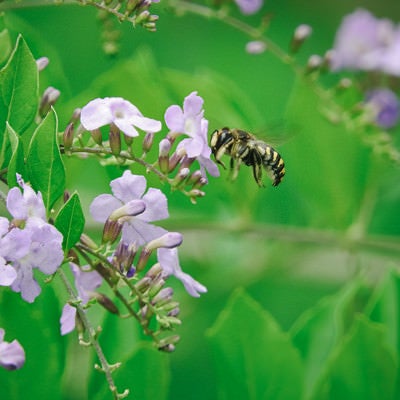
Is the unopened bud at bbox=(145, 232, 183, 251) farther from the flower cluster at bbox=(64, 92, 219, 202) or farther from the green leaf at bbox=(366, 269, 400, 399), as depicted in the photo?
the green leaf at bbox=(366, 269, 400, 399)

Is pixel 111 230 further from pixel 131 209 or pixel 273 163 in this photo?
pixel 273 163

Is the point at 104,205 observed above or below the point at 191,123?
below

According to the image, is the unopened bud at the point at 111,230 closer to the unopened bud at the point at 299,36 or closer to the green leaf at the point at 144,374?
the green leaf at the point at 144,374

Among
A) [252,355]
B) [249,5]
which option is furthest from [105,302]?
[249,5]

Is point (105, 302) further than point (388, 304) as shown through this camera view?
No

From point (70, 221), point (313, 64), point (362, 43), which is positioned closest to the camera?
point (70, 221)

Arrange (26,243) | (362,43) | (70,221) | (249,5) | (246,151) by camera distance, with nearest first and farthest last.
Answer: (26,243), (70,221), (246,151), (249,5), (362,43)

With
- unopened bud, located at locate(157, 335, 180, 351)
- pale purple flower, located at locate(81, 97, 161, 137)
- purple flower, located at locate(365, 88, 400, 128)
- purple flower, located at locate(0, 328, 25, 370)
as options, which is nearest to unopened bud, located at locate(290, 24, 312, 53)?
purple flower, located at locate(365, 88, 400, 128)

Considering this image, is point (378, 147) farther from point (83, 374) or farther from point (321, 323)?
point (83, 374)
